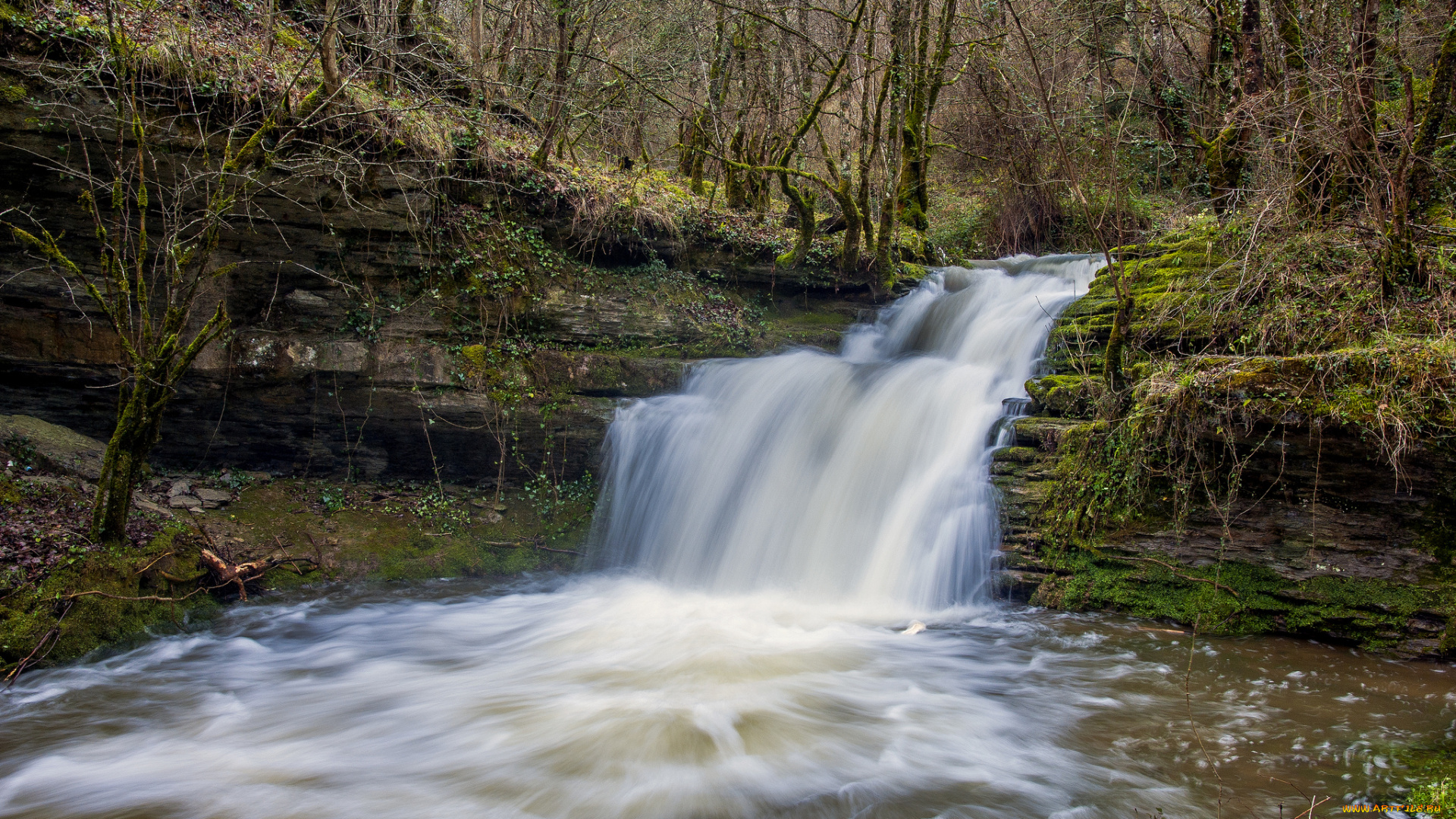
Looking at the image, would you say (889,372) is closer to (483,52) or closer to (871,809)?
(871,809)

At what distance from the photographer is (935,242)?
507 inches

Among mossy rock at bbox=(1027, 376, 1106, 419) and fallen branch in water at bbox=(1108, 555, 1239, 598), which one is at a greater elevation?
mossy rock at bbox=(1027, 376, 1106, 419)

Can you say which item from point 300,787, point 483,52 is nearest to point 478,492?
point 300,787

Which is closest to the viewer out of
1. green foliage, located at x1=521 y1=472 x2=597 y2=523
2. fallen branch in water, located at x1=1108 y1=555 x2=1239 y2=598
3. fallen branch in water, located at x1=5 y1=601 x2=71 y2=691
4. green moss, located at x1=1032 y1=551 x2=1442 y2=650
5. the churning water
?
the churning water

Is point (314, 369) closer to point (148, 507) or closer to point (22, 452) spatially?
point (148, 507)

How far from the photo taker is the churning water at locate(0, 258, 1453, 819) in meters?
3.60

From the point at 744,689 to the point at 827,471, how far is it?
3180 mm

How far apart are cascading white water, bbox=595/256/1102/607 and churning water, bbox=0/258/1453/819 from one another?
3 cm

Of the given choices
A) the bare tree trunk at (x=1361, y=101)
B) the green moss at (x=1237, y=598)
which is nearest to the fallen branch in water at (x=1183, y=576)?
the green moss at (x=1237, y=598)

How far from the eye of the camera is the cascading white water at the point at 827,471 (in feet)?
21.5

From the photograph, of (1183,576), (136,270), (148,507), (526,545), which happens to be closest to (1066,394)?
(1183,576)

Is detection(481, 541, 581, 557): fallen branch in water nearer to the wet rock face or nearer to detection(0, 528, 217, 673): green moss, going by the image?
the wet rock face

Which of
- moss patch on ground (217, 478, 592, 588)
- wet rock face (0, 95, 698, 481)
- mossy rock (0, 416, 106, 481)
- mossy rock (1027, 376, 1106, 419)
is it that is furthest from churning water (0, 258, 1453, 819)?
mossy rock (0, 416, 106, 481)

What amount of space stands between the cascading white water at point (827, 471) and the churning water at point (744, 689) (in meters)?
0.03
